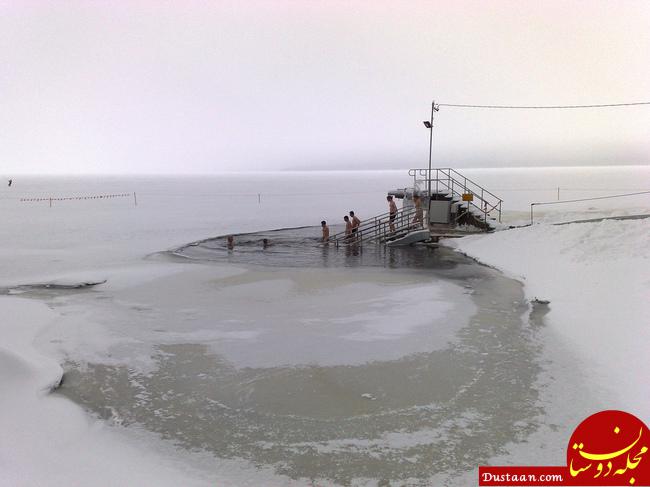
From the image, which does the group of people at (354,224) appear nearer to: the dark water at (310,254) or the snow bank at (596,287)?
the dark water at (310,254)

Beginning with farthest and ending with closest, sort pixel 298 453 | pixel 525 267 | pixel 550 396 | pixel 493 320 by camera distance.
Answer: pixel 525 267
pixel 493 320
pixel 550 396
pixel 298 453

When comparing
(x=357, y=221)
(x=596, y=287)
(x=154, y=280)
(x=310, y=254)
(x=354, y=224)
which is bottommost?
(x=310, y=254)

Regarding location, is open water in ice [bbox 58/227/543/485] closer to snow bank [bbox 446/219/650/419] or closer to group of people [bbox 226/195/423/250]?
snow bank [bbox 446/219/650/419]

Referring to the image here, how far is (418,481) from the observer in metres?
5.58

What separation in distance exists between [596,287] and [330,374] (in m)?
7.83

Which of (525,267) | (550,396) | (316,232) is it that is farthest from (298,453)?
(316,232)

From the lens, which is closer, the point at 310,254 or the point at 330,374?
the point at 330,374

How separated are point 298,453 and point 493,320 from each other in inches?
262

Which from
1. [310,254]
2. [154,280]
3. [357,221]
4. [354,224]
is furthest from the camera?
[354,224]

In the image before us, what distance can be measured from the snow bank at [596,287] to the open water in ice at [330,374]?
2.77 ft

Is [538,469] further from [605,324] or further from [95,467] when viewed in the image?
[605,324]

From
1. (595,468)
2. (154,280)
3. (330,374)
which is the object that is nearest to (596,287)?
(330,374)

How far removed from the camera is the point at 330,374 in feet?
28.3

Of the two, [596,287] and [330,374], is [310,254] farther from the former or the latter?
[330,374]
